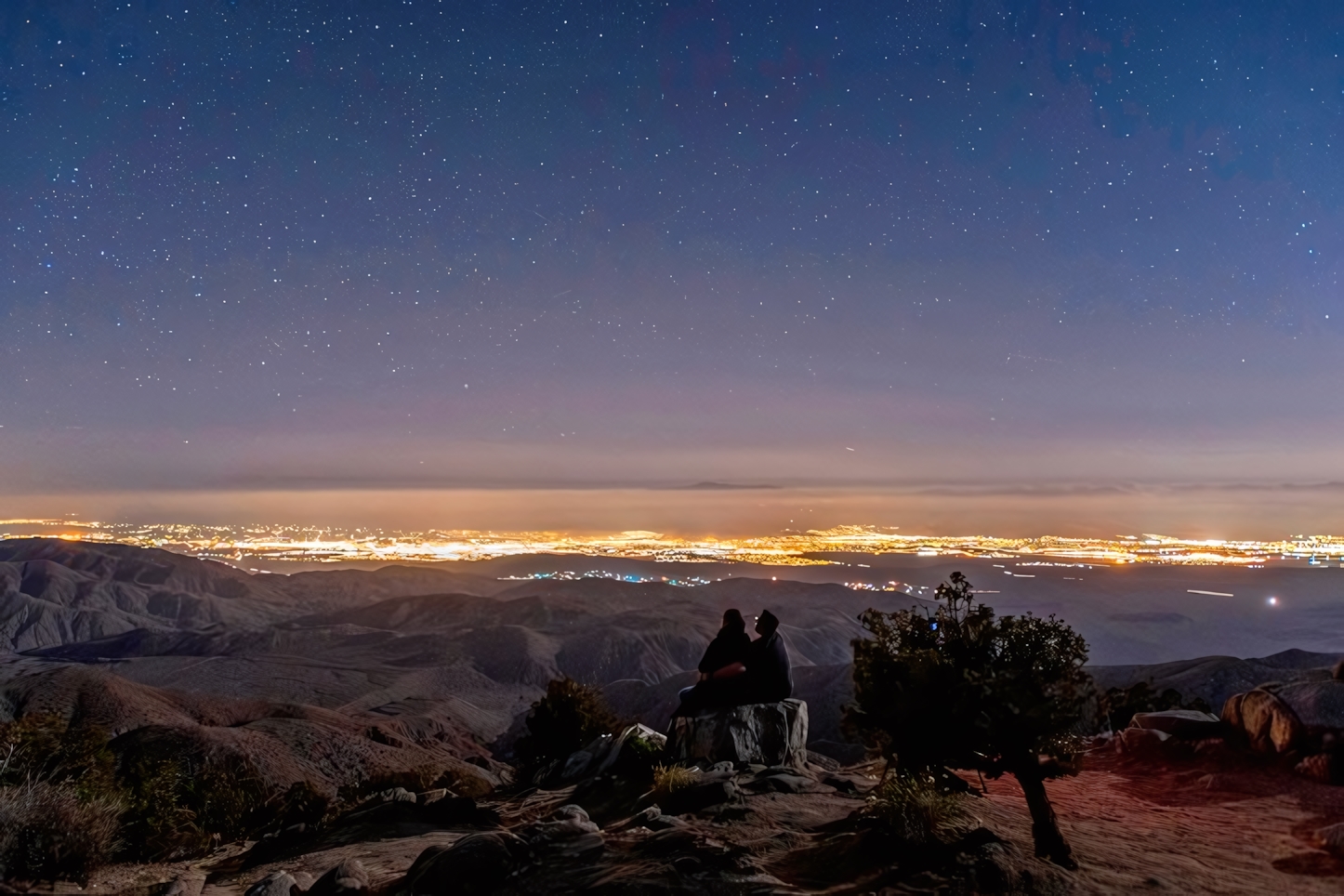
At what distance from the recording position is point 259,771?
201ft

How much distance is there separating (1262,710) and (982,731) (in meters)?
16.6

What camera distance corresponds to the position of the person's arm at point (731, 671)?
18.5 meters

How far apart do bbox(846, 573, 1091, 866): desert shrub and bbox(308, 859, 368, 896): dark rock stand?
844 centimetres

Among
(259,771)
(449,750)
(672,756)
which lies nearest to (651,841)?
(672,756)

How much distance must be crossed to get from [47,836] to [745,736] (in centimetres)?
1355

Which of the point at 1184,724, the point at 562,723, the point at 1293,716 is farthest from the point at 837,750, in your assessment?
the point at 1293,716

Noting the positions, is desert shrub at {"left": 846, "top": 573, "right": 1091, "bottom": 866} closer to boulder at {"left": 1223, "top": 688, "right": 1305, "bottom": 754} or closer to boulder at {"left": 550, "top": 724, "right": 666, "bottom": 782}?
boulder at {"left": 550, "top": 724, "right": 666, "bottom": 782}

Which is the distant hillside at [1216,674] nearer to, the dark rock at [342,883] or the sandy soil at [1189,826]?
the sandy soil at [1189,826]

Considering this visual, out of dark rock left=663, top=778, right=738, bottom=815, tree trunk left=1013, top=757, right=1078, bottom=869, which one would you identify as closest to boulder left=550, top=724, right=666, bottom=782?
dark rock left=663, top=778, right=738, bottom=815

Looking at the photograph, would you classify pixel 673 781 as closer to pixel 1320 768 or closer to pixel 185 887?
pixel 185 887

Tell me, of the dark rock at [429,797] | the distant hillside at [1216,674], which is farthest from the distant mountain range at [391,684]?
the dark rock at [429,797]

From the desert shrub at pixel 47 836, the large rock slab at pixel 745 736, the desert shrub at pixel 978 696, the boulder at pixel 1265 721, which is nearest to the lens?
the desert shrub at pixel 47 836

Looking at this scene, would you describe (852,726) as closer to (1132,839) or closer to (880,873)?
(880,873)

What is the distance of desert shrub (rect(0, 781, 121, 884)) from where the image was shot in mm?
10531
